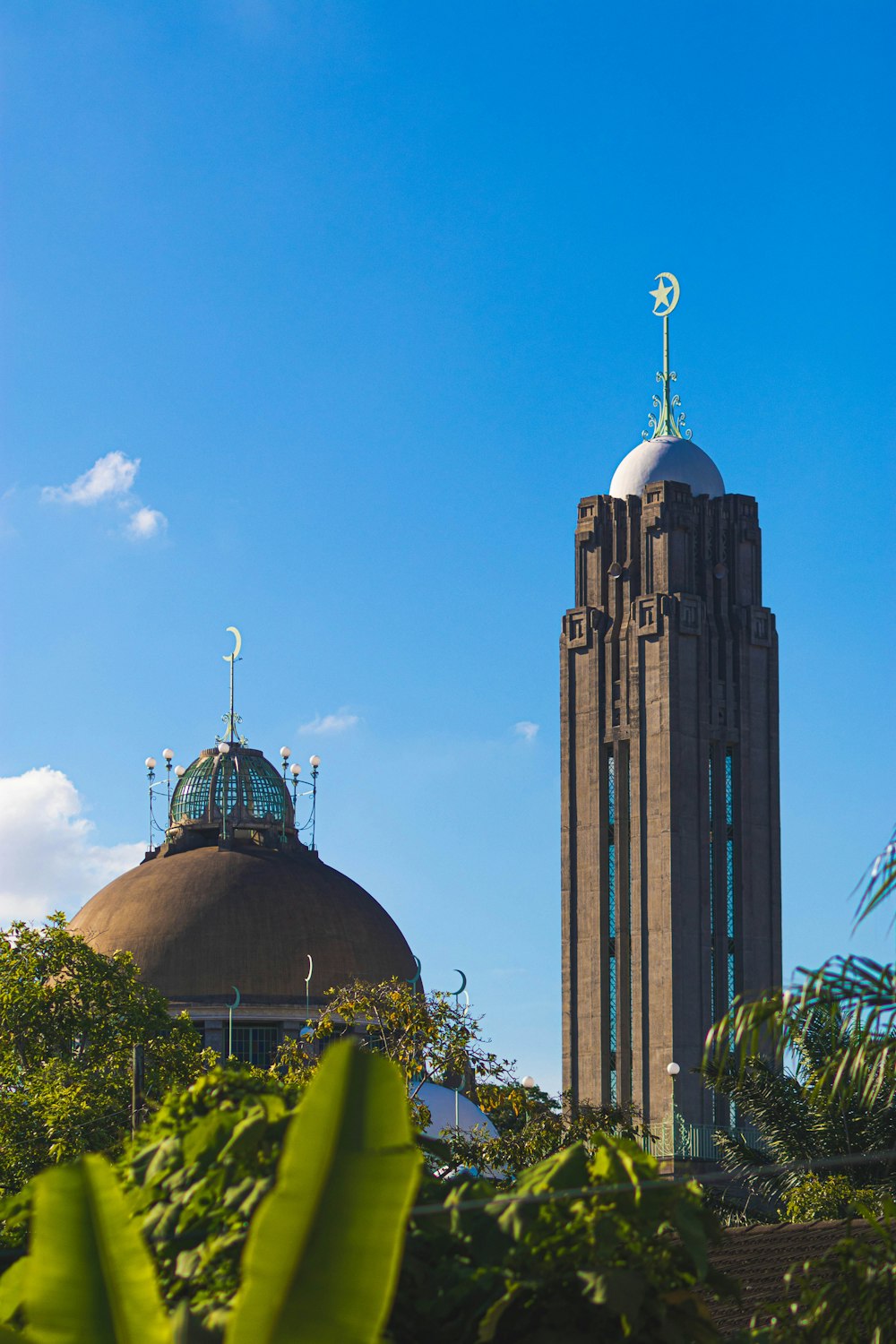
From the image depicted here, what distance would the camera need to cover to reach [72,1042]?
37.7m

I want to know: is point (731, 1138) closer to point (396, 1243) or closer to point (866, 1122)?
point (866, 1122)

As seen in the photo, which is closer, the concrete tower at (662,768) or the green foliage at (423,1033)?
the green foliage at (423,1033)

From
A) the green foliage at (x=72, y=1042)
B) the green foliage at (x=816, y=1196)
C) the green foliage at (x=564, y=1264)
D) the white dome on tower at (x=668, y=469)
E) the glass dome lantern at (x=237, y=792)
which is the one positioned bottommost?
the green foliage at (x=816, y=1196)

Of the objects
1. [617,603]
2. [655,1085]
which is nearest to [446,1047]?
[655,1085]

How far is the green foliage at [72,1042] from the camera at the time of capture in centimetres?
3328

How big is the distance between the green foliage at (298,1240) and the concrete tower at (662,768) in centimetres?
5684

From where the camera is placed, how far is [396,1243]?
219 inches

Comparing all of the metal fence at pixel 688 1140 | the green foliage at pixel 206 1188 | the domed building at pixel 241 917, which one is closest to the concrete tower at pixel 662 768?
the metal fence at pixel 688 1140

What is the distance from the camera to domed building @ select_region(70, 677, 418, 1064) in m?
71.9

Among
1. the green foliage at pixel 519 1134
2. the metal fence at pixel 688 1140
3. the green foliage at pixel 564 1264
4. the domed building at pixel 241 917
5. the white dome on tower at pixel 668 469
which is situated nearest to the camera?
the green foliage at pixel 564 1264

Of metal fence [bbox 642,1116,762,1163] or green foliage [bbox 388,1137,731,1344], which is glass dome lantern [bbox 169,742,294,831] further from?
green foliage [bbox 388,1137,731,1344]

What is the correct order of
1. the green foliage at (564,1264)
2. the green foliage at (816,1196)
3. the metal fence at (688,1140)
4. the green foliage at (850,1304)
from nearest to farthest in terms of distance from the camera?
the green foliage at (564,1264) → the green foliage at (850,1304) → the green foliage at (816,1196) → the metal fence at (688,1140)

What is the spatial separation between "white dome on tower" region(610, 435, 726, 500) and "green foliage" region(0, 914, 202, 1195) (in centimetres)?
3366

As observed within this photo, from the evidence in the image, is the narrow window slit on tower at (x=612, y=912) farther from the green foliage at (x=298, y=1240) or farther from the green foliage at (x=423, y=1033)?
the green foliage at (x=298, y=1240)
